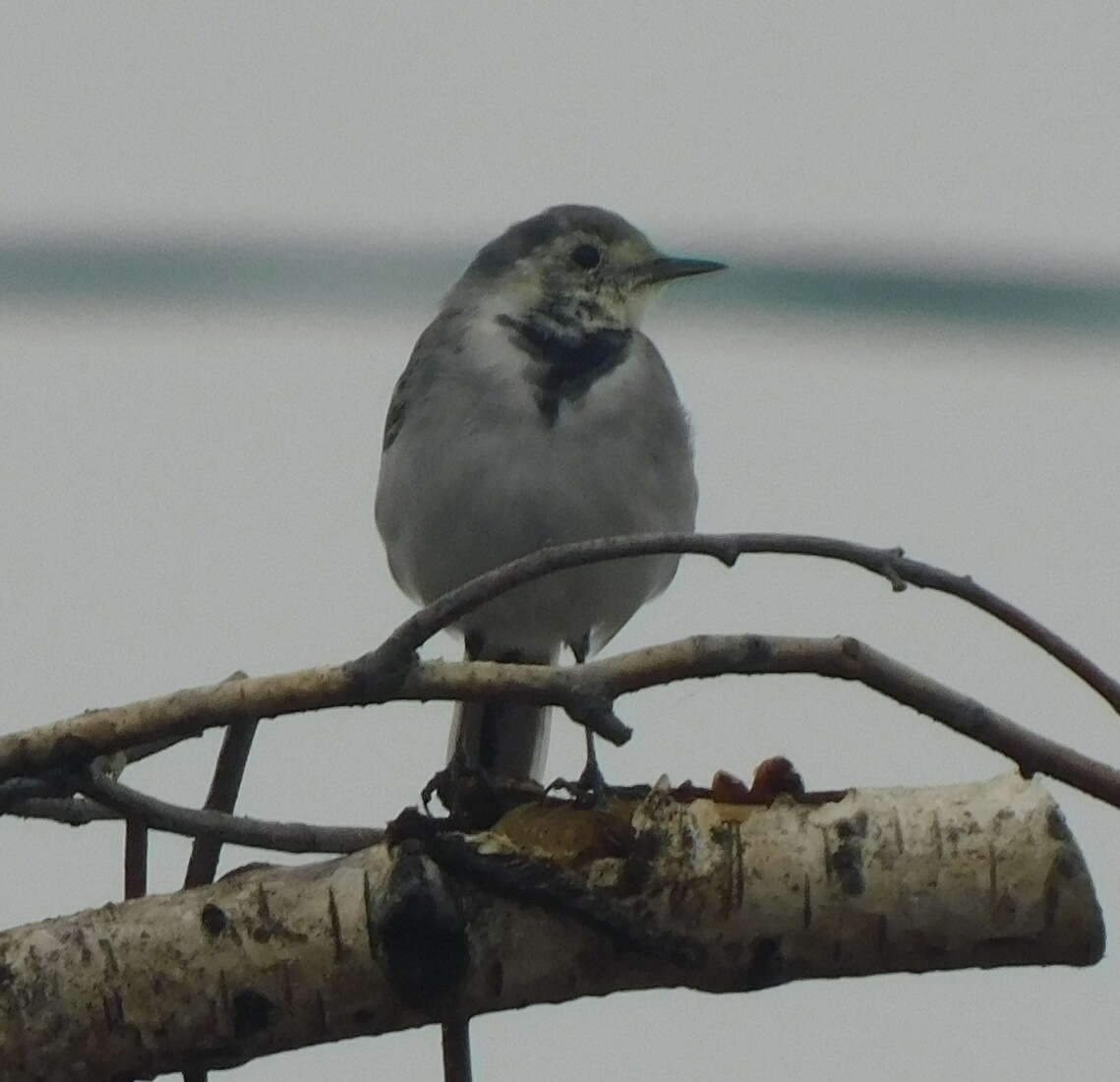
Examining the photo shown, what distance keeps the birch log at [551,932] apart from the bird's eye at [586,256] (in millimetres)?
2813

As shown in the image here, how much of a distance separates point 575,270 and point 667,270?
0.70ft

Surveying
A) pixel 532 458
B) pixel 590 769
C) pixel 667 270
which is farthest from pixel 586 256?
pixel 590 769

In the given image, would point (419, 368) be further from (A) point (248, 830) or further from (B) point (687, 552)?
(B) point (687, 552)

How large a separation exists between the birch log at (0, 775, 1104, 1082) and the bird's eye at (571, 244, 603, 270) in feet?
9.23

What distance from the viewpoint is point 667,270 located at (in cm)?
495

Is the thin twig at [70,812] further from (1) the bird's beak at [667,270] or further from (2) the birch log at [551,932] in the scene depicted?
(1) the bird's beak at [667,270]

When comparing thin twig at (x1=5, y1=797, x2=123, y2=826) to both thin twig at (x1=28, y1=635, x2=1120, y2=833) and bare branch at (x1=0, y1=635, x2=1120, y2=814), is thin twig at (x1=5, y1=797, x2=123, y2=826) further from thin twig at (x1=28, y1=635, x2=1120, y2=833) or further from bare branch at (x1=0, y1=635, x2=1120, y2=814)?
thin twig at (x1=28, y1=635, x2=1120, y2=833)

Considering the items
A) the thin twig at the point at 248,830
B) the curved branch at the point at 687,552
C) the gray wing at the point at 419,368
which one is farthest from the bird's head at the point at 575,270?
the curved branch at the point at 687,552

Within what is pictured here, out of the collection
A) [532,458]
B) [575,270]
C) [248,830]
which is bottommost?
[248,830]

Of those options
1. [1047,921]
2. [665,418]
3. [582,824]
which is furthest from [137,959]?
[665,418]

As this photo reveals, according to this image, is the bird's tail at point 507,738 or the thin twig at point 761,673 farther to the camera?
the bird's tail at point 507,738

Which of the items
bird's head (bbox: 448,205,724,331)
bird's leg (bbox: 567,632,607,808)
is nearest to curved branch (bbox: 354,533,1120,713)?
bird's leg (bbox: 567,632,607,808)

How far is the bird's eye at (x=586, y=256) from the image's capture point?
494 centimetres

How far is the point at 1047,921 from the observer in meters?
2.19
